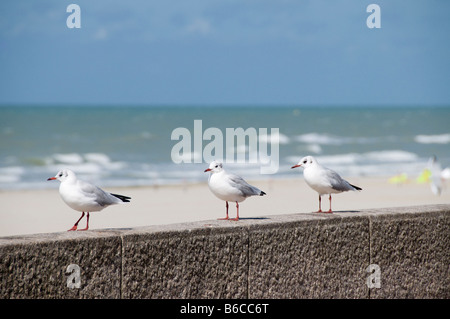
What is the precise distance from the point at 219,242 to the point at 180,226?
0.28 metres

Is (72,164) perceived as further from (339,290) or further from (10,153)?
(339,290)

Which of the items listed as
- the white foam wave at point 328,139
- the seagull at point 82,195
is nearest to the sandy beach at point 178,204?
the seagull at point 82,195

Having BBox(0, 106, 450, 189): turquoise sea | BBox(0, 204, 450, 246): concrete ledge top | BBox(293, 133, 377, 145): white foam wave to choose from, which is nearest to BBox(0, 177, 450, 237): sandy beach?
BBox(0, 106, 450, 189): turquoise sea

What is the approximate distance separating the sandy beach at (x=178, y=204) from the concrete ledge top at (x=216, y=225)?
8791 millimetres

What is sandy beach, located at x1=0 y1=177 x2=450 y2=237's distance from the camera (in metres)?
15.5

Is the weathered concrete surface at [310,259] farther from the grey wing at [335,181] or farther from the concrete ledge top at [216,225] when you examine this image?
the grey wing at [335,181]

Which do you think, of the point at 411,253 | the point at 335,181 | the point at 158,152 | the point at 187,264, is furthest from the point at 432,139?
the point at 187,264

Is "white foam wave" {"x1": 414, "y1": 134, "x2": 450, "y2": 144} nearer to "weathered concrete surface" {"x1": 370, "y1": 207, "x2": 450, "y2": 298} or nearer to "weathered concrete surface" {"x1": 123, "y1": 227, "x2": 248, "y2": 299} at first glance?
"weathered concrete surface" {"x1": 370, "y1": 207, "x2": 450, "y2": 298}

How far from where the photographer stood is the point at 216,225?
15.2 ft

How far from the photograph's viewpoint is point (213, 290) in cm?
Result: 455

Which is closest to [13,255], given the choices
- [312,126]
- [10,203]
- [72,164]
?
[10,203]

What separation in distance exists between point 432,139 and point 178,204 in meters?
34.8

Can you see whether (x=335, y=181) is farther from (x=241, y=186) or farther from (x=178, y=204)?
(x=178, y=204)

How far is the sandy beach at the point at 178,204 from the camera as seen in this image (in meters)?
15.5
